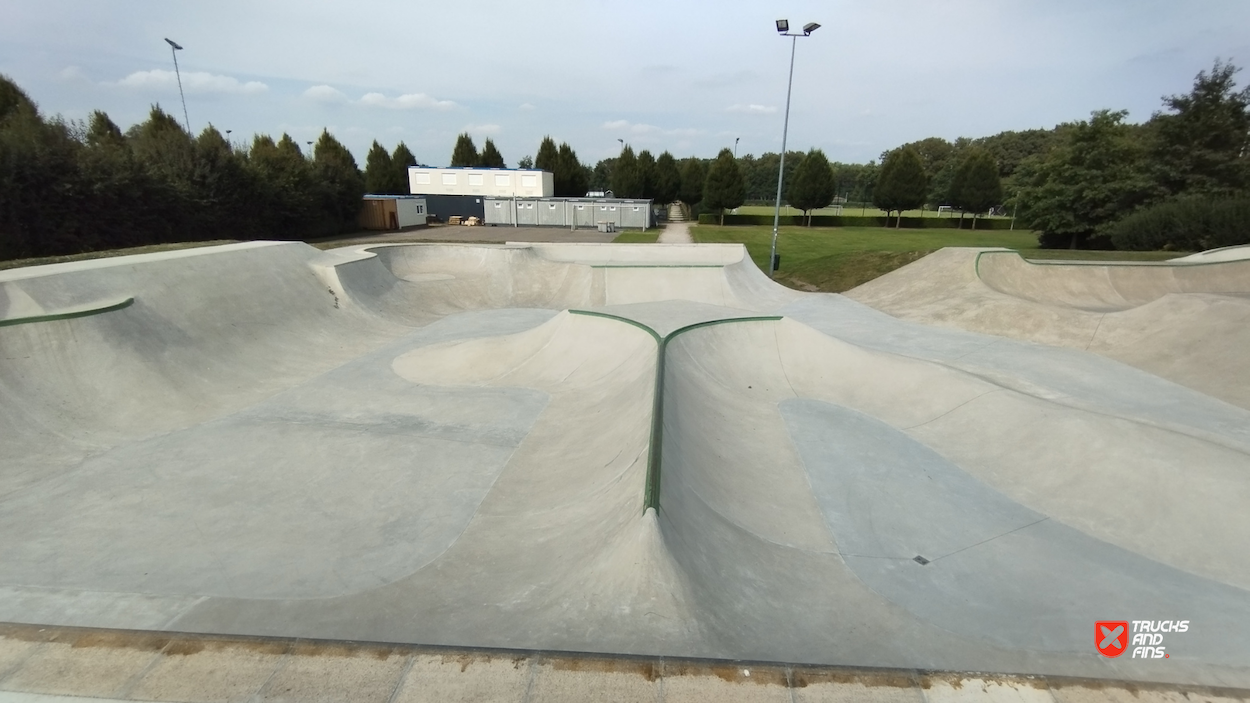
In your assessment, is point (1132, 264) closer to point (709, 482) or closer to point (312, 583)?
point (709, 482)

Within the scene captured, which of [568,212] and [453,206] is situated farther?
[453,206]

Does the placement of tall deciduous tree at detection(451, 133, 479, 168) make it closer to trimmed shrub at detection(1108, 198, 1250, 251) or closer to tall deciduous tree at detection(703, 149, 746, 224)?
tall deciduous tree at detection(703, 149, 746, 224)

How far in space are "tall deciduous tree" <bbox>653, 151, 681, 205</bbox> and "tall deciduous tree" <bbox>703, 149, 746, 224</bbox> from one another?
8156 millimetres

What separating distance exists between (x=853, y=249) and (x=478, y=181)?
108ft

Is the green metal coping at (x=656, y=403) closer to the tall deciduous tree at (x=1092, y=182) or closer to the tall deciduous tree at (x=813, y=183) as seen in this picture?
the tall deciduous tree at (x=1092, y=182)

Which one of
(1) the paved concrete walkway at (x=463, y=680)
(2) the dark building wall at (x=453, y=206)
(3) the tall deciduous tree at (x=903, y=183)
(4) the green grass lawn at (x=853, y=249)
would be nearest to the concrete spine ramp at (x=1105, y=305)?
(4) the green grass lawn at (x=853, y=249)

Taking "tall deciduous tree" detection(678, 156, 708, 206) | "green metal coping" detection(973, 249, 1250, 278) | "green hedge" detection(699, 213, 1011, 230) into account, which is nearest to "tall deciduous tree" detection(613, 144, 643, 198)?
"tall deciduous tree" detection(678, 156, 708, 206)

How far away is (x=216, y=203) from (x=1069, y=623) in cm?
3506

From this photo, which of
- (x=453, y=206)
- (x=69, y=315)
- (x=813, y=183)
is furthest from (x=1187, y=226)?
(x=453, y=206)

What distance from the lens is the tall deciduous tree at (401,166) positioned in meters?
57.1

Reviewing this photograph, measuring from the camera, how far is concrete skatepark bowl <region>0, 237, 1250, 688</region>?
473 cm

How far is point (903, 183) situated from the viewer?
48469 mm

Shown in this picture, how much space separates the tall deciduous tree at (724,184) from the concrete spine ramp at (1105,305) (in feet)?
103

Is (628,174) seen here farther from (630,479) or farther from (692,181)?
(630,479)
